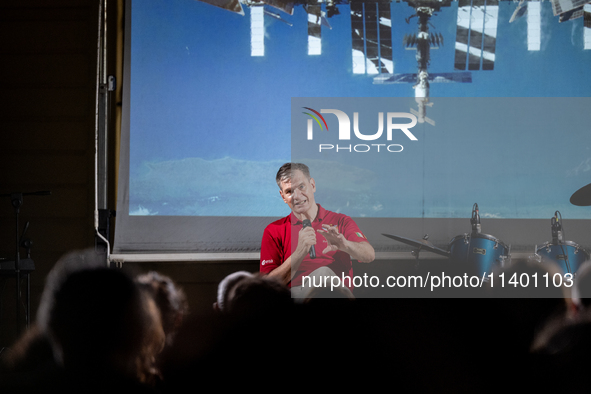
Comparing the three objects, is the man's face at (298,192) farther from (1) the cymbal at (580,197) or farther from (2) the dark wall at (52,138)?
(1) the cymbal at (580,197)

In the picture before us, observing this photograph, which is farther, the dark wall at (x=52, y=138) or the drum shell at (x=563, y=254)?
the dark wall at (x=52, y=138)

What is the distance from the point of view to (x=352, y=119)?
2.75 meters

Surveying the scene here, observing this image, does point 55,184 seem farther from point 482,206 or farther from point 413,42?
point 482,206

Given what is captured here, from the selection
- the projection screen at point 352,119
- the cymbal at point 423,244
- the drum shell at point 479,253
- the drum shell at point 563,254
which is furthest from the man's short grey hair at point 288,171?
the drum shell at point 563,254

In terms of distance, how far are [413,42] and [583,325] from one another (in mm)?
2317

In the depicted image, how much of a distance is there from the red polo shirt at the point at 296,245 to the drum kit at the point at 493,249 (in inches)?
14.5

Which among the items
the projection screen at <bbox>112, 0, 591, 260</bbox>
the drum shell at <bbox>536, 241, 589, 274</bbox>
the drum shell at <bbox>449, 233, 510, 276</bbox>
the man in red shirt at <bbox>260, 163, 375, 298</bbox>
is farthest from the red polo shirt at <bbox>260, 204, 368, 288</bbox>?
the drum shell at <bbox>536, 241, 589, 274</bbox>

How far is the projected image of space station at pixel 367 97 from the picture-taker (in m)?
2.71

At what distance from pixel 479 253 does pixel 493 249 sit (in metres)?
0.09

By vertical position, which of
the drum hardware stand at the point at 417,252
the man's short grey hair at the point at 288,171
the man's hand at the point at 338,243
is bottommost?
the drum hardware stand at the point at 417,252

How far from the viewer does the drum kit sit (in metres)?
2.58

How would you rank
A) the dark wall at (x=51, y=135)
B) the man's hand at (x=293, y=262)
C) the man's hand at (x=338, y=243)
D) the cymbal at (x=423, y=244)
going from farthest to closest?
1. the dark wall at (x=51, y=135)
2. the cymbal at (x=423, y=244)
3. the man's hand at (x=338, y=243)
4. the man's hand at (x=293, y=262)

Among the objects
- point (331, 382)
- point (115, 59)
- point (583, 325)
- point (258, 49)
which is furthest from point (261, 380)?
point (115, 59)

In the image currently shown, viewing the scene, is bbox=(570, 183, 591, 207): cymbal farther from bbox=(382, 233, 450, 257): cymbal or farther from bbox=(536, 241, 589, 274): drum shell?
bbox=(382, 233, 450, 257): cymbal
